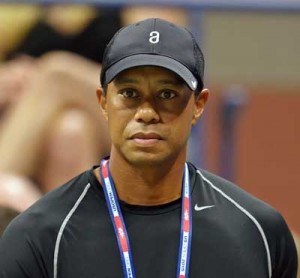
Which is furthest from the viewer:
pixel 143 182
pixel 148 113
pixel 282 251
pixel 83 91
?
pixel 83 91

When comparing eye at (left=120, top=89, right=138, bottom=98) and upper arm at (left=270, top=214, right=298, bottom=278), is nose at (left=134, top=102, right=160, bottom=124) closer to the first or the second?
eye at (left=120, top=89, right=138, bottom=98)

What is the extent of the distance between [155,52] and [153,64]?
1.8 inches

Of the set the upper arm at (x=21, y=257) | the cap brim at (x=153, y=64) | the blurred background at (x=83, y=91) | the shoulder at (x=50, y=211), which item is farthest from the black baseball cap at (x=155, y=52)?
the blurred background at (x=83, y=91)

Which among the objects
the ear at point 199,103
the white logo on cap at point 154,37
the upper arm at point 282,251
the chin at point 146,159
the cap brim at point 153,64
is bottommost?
the upper arm at point 282,251

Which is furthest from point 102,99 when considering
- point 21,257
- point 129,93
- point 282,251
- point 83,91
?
point 83,91

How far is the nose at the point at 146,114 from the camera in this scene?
2.28m

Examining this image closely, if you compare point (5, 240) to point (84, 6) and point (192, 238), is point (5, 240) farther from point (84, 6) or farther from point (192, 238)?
point (84, 6)

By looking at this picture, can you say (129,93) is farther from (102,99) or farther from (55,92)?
(55,92)

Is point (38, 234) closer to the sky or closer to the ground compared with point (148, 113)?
closer to the ground

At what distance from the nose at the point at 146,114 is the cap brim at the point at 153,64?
9cm

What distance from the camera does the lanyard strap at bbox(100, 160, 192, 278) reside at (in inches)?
90.9

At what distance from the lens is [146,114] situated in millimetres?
2273

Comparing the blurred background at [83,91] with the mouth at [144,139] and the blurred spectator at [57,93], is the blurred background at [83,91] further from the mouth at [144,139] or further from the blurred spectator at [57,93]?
the mouth at [144,139]

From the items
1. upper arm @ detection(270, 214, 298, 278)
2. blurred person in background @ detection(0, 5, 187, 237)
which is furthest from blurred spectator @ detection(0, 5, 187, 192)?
upper arm @ detection(270, 214, 298, 278)
